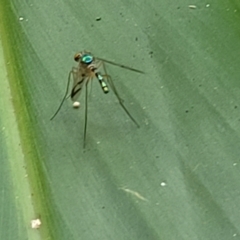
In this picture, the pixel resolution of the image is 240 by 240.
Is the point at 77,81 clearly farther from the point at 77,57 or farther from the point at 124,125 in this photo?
the point at 124,125

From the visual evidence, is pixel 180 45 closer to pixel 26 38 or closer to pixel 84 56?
pixel 84 56

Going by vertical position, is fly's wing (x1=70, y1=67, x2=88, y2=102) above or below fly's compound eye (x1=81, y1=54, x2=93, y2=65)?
below

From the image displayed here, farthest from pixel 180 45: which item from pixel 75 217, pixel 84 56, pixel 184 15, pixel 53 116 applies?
pixel 75 217

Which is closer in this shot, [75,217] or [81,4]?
[75,217]

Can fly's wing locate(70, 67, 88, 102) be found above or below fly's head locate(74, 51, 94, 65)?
below

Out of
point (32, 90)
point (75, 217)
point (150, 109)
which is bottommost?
point (75, 217)

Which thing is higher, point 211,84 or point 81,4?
point 81,4
